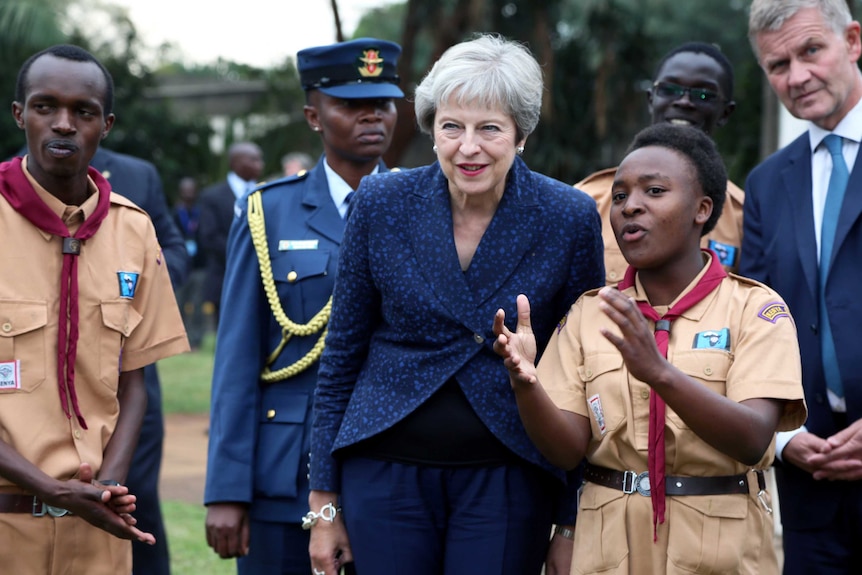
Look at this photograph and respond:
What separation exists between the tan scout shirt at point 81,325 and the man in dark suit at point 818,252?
6.52 ft

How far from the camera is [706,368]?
3129 millimetres

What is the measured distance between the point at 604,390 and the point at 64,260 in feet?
5.20

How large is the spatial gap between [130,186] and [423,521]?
2692mm

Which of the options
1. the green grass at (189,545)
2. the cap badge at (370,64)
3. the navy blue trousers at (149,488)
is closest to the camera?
the cap badge at (370,64)

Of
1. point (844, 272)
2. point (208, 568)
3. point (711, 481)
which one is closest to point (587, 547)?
point (711, 481)

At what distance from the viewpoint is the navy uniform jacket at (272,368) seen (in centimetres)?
384

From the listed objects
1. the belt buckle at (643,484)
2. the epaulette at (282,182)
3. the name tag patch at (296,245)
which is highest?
the epaulette at (282,182)

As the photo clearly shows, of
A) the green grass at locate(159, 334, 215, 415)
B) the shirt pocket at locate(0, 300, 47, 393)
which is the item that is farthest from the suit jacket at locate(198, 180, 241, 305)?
the shirt pocket at locate(0, 300, 47, 393)

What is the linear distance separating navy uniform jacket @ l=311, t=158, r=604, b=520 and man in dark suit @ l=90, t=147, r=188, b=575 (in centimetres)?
176

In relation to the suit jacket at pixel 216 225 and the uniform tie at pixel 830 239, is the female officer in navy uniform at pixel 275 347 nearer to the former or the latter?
the uniform tie at pixel 830 239

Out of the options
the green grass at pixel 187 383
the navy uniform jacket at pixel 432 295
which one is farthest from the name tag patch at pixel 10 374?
the green grass at pixel 187 383

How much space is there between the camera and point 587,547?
3205mm

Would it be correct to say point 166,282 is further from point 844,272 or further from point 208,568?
point 208,568

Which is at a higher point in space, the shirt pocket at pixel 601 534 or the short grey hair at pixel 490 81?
the short grey hair at pixel 490 81
